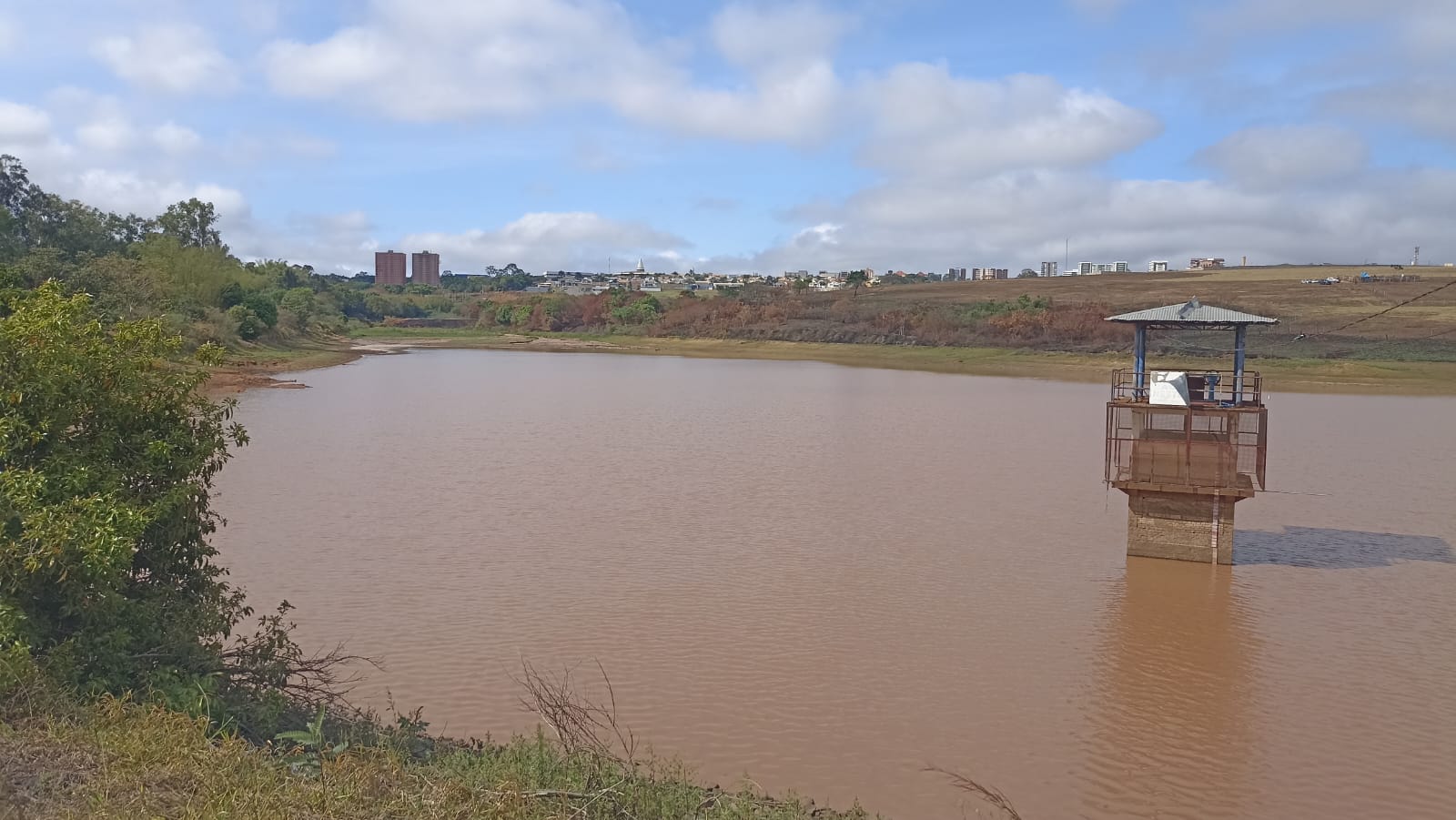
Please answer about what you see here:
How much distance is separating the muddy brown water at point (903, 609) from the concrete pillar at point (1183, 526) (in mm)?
349

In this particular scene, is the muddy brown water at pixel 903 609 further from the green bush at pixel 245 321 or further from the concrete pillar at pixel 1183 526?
the green bush at pixel 245 321

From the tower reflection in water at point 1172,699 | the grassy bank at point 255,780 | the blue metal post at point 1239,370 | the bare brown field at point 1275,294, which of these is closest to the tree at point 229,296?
the bare brown field at point 1275,294

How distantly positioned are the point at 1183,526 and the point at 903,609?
5.25 metres

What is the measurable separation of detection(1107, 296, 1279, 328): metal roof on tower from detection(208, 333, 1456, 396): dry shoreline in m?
33.6

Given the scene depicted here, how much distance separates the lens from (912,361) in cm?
7331

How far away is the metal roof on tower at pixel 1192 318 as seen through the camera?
16.6 metres

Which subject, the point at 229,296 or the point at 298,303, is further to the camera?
the point at 298,303

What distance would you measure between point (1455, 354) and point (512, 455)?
56.0 m

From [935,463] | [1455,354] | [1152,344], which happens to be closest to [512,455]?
[935,463]

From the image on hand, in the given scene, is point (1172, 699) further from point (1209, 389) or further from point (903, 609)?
point (1209, 389)

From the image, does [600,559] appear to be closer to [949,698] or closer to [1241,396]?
[949,698]

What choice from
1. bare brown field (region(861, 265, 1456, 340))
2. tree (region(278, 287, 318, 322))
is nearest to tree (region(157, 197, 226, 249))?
tree (region(278, 287, 318, 322))

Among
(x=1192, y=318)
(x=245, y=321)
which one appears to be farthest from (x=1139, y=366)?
(x=245, y=321)

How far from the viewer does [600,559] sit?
53.5 ft
